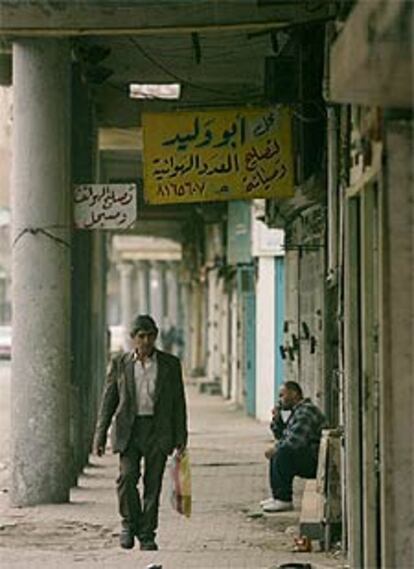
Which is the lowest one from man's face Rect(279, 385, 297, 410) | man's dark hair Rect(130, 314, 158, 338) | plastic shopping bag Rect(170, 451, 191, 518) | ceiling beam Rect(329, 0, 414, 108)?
plastic shopping bag Rect(170, 451, 191, 518)

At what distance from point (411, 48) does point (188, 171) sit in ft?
26.1

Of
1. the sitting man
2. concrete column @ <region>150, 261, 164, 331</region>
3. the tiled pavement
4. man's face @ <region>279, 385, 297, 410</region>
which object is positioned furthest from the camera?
concrete column @ <region>150, 261, 164, 331</region>

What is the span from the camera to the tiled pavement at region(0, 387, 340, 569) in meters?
11.8

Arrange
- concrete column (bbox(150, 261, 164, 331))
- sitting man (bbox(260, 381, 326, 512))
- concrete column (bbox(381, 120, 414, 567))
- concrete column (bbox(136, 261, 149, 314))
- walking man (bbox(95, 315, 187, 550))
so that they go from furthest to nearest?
concrete column (bbox(136, 261, 149, 314))
concrete column (bbox(150, 261, 164, 331))
sitting man (bbox(260, 381, 326, 512))
walking man (bbox(95, 315, 187, 550))
concrete column (bbox(381, 120, 414, 567))

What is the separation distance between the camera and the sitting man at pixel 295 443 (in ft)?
46.2

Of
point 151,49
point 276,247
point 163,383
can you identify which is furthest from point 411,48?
point 276,247

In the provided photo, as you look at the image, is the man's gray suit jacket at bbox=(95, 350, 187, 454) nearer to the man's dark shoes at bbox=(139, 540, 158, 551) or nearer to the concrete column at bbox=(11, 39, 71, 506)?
the man's dark shoes at bbox=(139, 540, 158, 551)

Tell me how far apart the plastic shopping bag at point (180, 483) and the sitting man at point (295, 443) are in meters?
1.81

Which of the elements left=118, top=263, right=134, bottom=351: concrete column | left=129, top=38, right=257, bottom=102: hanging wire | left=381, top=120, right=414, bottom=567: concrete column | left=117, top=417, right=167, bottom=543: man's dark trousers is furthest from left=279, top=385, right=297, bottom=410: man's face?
left=118, top=263, right=134, bottom=351: concrete column

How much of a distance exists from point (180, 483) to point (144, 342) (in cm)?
114

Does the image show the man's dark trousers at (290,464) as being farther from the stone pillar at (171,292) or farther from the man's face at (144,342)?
the stone pillar at (171,292)

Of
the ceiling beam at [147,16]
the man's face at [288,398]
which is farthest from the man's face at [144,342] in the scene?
the ceiling beam at [147,16]

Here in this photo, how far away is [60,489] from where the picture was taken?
15.2 meters

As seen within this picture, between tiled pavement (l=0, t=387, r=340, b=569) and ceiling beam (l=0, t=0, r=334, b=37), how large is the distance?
404 cm
